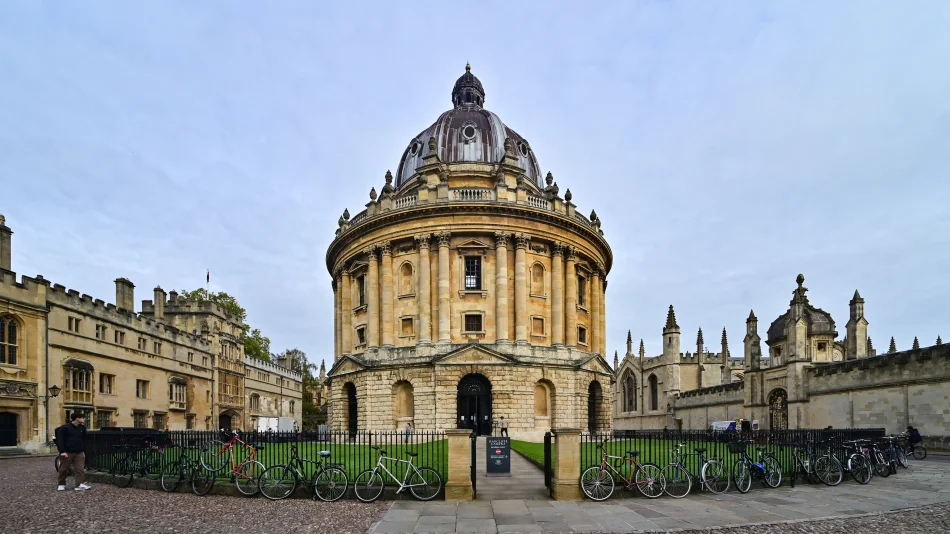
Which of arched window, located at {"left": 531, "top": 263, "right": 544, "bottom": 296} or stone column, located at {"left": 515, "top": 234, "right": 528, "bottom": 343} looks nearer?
stone column, located at {"left": 515, "top": 234, "right": 528, "bottom": 343}

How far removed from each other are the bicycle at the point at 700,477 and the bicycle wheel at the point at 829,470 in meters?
2.98

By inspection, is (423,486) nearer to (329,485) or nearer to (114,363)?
(329,485)

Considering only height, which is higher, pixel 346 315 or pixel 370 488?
pixel 346 315

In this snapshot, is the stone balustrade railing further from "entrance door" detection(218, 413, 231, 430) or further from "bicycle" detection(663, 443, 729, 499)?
"entrance door" detection(218, 413, 231, 430)

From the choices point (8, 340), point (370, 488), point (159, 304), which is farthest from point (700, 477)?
point (159, 304)

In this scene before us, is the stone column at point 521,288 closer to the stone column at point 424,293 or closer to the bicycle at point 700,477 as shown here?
the stone column at point 424,293

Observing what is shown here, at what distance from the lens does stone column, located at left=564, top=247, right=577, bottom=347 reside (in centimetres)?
4012

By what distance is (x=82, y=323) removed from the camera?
35.6 meters

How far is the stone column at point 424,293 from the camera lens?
121 ft

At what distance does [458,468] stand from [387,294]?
25742mm

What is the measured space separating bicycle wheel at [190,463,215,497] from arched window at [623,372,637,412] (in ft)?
209

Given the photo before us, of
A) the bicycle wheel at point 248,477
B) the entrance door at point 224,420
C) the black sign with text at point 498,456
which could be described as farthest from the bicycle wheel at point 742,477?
the entrance door at point 224,420

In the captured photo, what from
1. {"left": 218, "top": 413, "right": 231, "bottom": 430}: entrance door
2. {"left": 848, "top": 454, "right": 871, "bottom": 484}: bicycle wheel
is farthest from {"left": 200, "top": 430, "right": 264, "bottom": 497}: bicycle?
{"left": 218, "top": 413, "right": 231, "bottom": 430}: entrance door

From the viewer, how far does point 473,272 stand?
38.5 m
